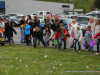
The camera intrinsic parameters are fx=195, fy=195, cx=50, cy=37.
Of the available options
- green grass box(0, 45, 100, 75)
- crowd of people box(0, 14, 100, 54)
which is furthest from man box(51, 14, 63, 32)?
green grass box(0, 45, 100, 75)

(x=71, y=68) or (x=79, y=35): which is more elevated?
(x=79, y=35)

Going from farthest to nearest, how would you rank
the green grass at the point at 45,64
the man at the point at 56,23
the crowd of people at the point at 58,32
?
1. the man at the point at 56,23
2. the crowd of people at the point at 58,32
3. the green grass at the point at 45,64

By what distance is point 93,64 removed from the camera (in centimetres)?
690

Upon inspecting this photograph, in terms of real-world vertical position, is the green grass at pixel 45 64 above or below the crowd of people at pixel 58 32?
below

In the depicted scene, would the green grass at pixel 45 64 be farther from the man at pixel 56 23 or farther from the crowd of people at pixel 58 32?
the man at pixel 56 23

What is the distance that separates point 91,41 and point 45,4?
49865 millimetres

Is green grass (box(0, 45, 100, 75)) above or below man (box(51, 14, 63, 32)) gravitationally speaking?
below

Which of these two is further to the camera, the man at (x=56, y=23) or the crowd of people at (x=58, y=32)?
the man at (x=56, y=23)

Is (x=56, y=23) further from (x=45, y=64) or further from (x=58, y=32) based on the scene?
(x=45, y=64)

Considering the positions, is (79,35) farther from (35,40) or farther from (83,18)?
(83,18)

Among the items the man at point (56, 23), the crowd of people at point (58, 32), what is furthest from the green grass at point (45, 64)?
the man at point (56, 23)

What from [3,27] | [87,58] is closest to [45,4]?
[3,27]

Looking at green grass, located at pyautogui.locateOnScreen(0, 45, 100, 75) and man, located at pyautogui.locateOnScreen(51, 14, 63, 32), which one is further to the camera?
man, located at pyautogui.locateOnScreen(51, 14, 63, 32)

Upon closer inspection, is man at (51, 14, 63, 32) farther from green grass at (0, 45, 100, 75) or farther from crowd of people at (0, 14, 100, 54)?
green grass at (0, 45, 100, 75)
